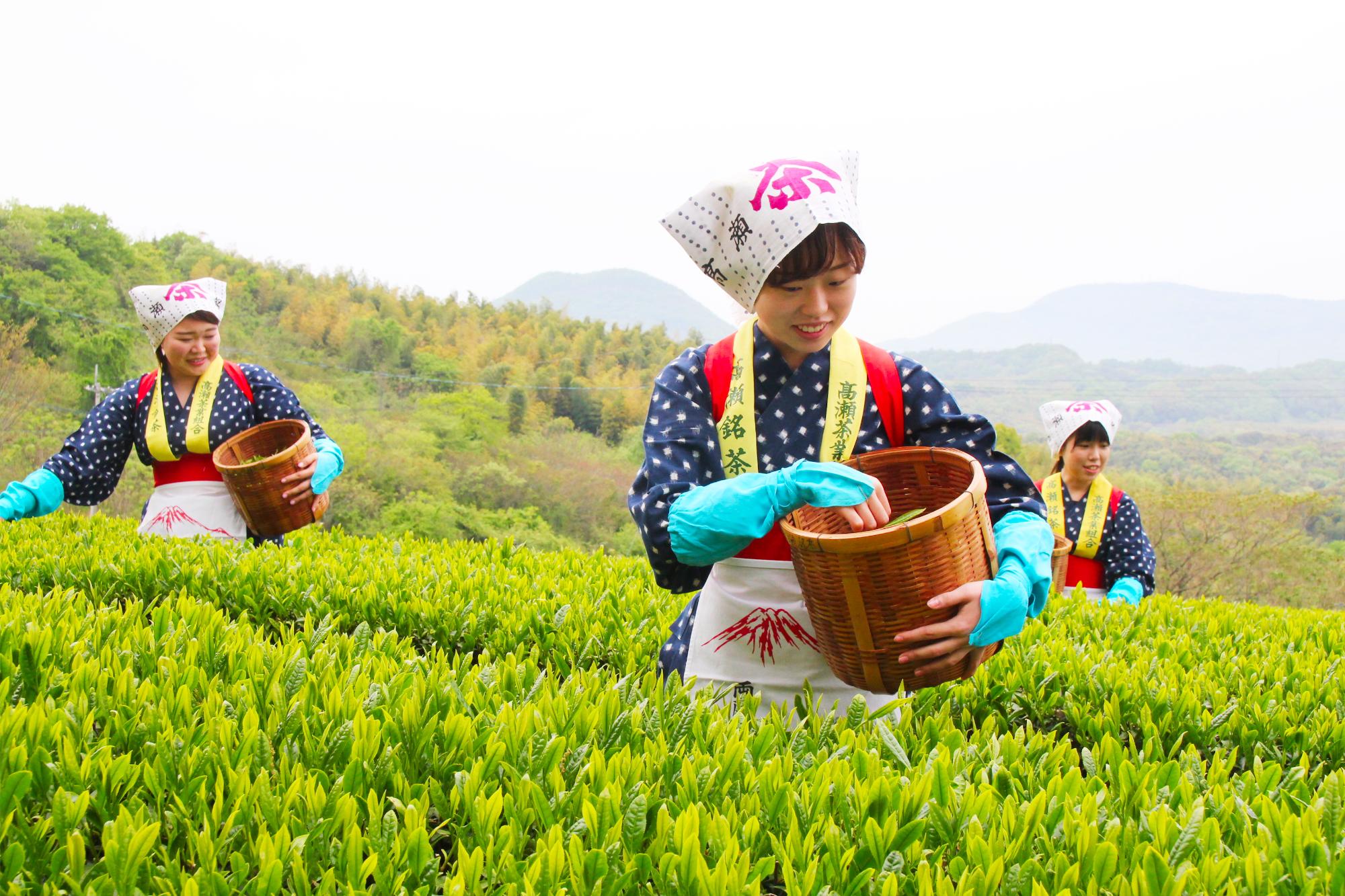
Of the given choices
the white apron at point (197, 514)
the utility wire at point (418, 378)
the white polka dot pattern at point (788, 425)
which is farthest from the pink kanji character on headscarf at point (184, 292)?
the utility wire at point (418, 378)

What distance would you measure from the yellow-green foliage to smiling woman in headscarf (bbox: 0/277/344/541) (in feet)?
4.79

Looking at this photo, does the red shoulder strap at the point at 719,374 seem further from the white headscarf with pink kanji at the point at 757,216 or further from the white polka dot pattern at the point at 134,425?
the white polka dot pattern at the point at 134,425

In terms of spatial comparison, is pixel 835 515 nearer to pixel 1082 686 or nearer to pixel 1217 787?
pixel 1217 787

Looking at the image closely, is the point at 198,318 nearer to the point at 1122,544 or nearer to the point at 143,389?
the point at 143,389

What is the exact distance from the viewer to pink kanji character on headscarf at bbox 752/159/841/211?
1.72 meters

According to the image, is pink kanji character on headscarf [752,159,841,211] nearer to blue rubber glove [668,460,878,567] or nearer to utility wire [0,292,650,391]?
blue rubber glove [668,460,878,567]

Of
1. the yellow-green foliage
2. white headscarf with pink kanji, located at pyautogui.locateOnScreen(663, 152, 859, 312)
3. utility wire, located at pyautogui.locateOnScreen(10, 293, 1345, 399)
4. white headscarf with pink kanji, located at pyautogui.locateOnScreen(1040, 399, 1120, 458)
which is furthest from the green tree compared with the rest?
white headscarf with pink kanji, located at pyautogui.locateOnScreen(663, 152, 859, 312)

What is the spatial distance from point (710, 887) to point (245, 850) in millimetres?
613

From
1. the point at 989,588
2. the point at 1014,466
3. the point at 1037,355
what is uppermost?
the point at 1014,466

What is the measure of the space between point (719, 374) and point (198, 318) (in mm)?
2833

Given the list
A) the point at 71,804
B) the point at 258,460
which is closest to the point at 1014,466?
the point at 71,804

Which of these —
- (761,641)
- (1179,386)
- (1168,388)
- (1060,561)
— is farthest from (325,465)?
(1179,386)

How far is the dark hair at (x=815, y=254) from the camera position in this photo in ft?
5.77

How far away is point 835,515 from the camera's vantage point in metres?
2.00
